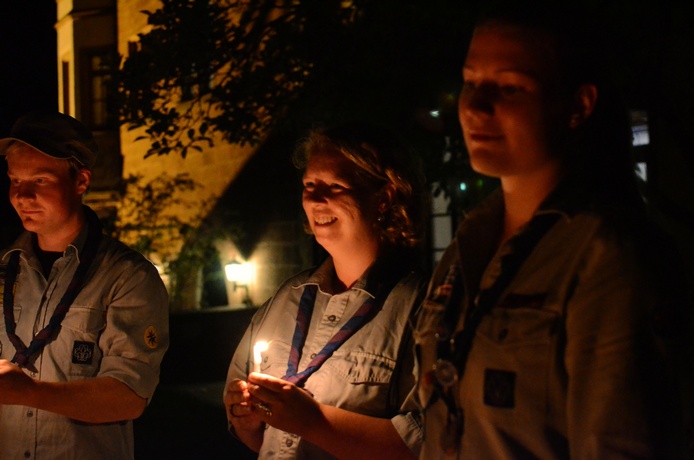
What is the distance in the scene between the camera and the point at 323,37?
7.68 meters

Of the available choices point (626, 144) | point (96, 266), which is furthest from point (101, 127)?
point (626, 144)

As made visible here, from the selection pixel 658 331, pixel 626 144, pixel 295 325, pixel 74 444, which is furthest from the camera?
pixel 74 444

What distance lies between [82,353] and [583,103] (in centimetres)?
227

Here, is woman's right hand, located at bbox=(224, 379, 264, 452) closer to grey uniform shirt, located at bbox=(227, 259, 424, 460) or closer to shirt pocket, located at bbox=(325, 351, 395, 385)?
grey uniform shirt, located at bbox=(227, 259, 424, 460)

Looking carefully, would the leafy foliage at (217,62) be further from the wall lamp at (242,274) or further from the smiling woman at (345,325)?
the wall lamp at (242,274)

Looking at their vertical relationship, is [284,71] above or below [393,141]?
above

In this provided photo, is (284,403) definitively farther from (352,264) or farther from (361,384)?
(352,264)

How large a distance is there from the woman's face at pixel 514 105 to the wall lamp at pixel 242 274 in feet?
39.8

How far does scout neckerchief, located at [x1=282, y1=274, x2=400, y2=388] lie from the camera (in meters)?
2.85

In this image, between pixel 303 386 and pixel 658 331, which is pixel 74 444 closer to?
pixel 303 386

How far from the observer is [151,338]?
11.1 feet

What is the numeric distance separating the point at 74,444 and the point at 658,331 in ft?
7.95

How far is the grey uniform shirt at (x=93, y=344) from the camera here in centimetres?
329

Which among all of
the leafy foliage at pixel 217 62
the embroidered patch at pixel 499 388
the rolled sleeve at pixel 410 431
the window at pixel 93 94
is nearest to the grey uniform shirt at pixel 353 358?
the rolled sleeve at pixel 410 431
